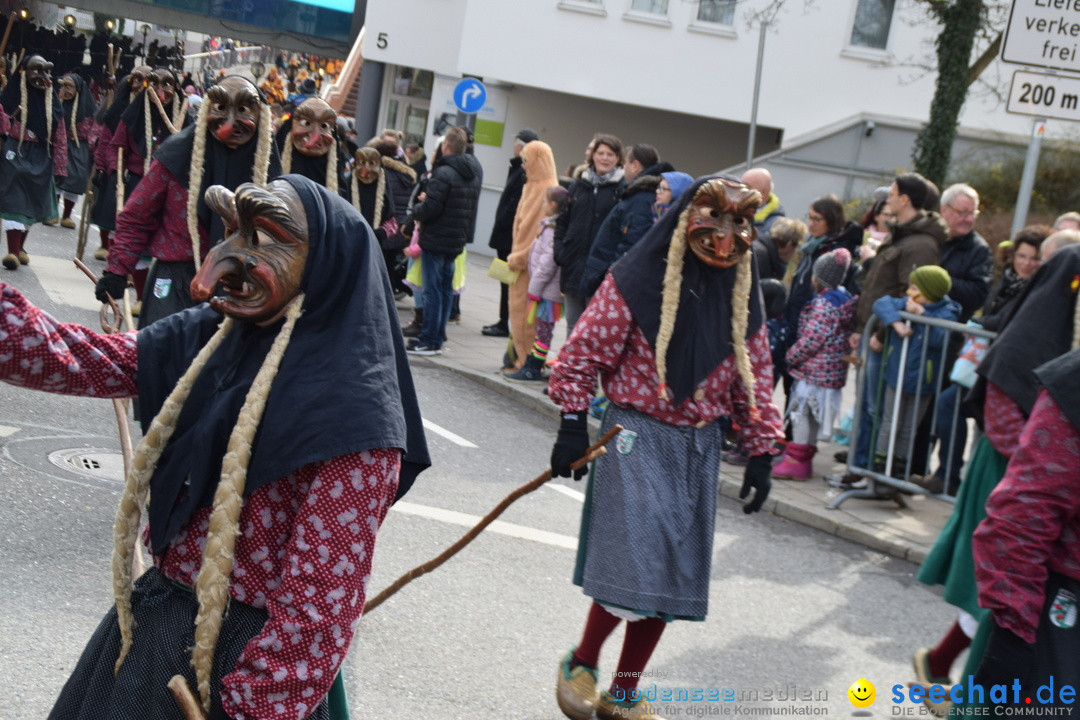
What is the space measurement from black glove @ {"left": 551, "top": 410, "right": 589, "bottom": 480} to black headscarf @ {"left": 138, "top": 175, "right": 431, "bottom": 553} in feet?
5.83

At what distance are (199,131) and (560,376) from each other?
93.7 inches

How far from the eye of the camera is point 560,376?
455 centimetres

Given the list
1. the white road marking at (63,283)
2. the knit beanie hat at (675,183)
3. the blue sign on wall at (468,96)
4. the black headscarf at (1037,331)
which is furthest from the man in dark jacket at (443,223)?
the black headscarf at (1037,331)

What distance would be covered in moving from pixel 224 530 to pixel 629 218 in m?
7.15

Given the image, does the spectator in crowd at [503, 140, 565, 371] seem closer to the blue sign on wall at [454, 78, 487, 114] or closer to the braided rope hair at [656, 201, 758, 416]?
the blue sign on wall at [454, 78, 487, 114]

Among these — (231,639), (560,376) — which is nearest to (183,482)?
(231,639)

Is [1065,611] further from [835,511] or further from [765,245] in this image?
[765,245]

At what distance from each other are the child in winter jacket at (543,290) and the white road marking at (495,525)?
4183mm

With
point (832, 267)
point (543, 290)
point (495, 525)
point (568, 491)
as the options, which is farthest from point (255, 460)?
point (543, 290)

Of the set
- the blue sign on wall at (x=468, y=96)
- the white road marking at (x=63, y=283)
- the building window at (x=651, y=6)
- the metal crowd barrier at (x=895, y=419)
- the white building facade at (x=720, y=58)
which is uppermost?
the building window at (x=651, y=6)

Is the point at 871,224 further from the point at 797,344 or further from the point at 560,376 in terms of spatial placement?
the point at 560,376

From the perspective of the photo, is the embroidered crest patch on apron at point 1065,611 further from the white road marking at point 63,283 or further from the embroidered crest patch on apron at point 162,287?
the white road marking at point 63,283

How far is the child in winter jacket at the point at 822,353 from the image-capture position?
8.58 meters

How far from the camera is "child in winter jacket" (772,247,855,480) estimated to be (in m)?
8.58
